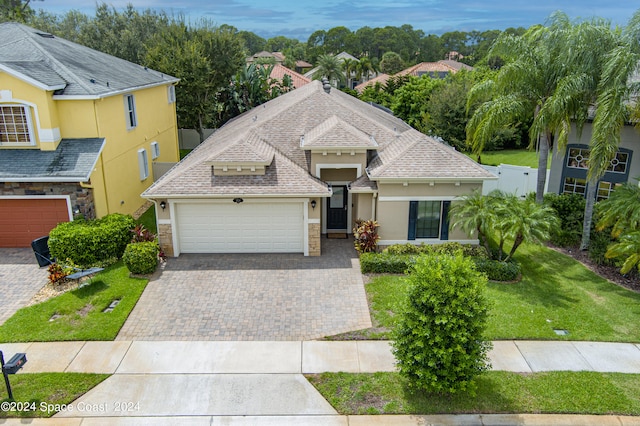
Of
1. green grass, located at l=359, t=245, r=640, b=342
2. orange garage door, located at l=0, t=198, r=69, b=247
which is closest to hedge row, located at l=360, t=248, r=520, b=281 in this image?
green grass, located at l=359, t=245, r=640, b=342

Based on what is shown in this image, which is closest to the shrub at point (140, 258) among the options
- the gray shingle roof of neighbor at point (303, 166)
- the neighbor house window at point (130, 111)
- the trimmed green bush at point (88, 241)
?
the trimmed green bush at point (88, 241)

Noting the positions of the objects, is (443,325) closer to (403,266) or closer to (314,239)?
(403,266)

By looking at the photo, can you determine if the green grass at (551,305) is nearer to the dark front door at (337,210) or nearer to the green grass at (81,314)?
the dark front door at (337,210)

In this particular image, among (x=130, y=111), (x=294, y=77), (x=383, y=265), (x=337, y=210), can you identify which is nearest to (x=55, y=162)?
(x=130, y=111)

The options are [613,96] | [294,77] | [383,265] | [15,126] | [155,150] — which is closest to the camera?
[613,96]

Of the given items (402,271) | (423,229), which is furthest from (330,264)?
(423,229)

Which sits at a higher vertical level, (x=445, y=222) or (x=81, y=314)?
(x=445, y=222)
